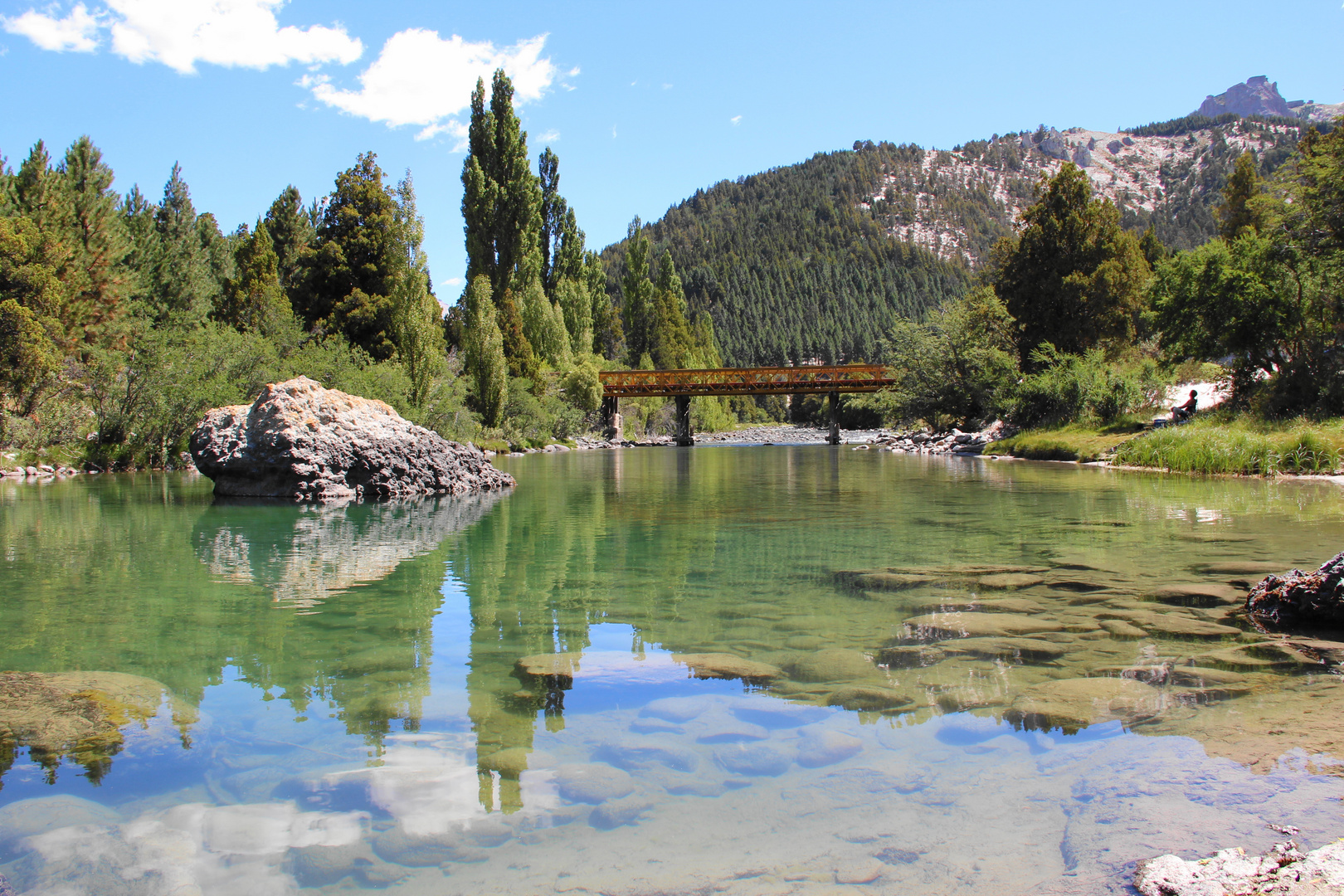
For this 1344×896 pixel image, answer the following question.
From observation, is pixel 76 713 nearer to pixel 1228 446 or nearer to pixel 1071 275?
pixel 1228 446

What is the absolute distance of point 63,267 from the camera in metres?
30.9

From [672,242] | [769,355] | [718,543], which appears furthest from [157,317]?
[672,242]

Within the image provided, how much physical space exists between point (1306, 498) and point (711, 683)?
1358 cm

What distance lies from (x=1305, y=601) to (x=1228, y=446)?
54.9 ft

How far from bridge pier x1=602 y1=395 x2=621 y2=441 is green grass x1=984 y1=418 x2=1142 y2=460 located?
31255 mm

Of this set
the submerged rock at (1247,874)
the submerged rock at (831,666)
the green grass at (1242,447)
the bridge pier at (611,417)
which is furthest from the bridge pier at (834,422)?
the submerged rock at (1247,874)

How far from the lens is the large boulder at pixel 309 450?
1752cm

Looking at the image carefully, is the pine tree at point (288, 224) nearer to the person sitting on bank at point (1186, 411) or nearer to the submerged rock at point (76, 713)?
the person sitting on bank at point (1186, 411)

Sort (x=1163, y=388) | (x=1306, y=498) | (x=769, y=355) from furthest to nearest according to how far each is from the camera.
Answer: (x=769, y=355), (x=1163, y=388), (x=1306, y=498)

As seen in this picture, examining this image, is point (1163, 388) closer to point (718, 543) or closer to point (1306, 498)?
point (1306, 498)

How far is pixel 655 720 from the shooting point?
13.7 ft

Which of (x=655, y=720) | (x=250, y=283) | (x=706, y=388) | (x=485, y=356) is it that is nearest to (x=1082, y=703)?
(x=655, y=720)

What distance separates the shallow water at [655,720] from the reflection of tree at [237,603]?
1.8 inches

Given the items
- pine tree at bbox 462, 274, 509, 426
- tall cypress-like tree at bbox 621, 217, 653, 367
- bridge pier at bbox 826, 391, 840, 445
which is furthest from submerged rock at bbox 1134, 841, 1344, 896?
tall cypress-like tree at bbox 621, 217, 653, 367
